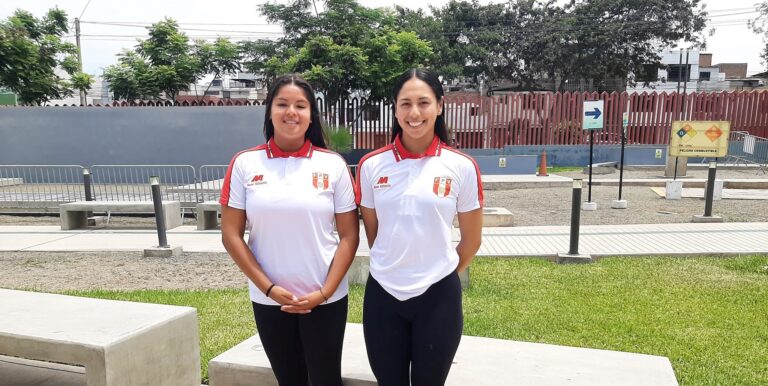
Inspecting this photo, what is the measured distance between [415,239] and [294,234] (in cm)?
49

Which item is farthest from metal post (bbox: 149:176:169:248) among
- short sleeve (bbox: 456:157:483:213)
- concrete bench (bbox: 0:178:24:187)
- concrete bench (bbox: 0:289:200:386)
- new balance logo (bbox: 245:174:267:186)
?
concrete bench (bbox: 0:178:24:187)

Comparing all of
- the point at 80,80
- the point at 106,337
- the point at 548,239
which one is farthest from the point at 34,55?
the point at 106,337

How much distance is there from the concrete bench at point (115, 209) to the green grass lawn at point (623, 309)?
3.92 meters

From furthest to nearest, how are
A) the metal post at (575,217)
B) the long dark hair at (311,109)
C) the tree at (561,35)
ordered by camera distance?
the tree at (561,35), the metal post at (575,217), the long dark hair at (311,109)

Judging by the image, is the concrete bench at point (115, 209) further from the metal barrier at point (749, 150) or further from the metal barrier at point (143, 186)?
the metal barrier at point (749, 150)

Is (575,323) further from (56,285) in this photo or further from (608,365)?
(56,285)

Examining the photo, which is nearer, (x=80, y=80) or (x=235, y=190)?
(x=235, y=190)

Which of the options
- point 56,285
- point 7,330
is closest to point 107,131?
point 56,285

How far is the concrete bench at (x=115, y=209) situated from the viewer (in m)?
9.38

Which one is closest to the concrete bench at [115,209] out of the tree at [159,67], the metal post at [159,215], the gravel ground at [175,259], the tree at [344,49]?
the gravel ground at [175,259]

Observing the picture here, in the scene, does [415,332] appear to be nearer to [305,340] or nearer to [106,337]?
[305,340]

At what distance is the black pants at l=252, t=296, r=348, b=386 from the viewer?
7.44 feet

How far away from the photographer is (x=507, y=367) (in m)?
2.86

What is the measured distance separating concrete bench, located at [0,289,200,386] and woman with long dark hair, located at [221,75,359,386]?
93 cm
